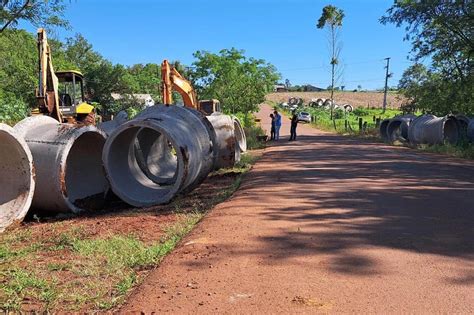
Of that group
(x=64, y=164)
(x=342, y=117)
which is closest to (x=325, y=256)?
(x=64, y=164)

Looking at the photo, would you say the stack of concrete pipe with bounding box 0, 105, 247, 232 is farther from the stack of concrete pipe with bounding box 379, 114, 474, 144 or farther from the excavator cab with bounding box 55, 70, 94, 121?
the stack of concrete pipe with bounding box 379, 114, 474, 144

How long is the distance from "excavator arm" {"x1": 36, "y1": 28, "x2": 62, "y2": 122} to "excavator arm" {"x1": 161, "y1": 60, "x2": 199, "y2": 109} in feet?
11.4

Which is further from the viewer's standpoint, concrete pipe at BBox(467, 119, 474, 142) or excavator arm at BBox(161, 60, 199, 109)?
concrete pipe at BBox(467, 119, 474, 142)

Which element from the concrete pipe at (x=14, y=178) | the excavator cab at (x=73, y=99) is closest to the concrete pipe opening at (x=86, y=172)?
the concrete pipe at (x=14, y=178)

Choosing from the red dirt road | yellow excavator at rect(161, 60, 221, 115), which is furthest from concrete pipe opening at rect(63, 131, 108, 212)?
yellow excavator at rect(161, 60, 221, 115)

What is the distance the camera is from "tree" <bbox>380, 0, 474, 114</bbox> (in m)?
22.4

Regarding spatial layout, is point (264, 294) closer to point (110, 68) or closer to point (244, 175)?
point (244, 175)

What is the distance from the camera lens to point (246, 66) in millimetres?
48062

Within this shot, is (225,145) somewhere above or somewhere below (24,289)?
above

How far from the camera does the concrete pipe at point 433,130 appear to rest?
76.4 feet

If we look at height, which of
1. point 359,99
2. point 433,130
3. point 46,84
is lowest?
point 433,130

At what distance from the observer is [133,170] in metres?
11.4

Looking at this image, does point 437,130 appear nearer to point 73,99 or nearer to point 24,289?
point 73,99

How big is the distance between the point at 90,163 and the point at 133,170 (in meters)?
0.98
